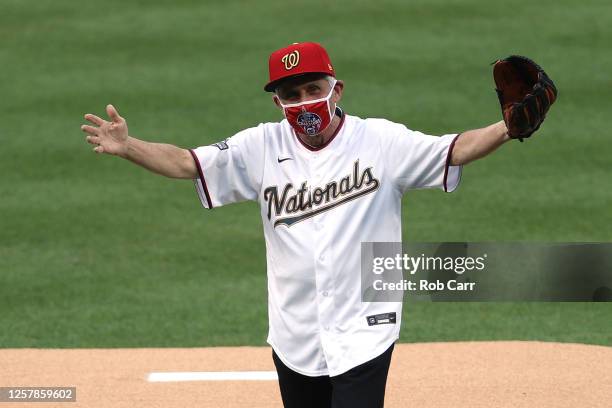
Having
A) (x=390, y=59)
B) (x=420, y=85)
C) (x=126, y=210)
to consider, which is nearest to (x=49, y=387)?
(x=126, y=210)

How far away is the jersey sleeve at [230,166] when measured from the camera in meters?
4.65

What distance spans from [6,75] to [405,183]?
11095 millimetres

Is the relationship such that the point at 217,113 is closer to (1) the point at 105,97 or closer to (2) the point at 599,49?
(1) the point at 105,97

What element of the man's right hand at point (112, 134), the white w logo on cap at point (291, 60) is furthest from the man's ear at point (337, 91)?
the man's right hand at point (112, 134)

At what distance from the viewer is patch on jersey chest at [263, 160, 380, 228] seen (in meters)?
4.49

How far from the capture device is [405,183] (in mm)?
4559

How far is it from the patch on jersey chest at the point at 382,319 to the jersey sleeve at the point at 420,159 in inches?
19.8

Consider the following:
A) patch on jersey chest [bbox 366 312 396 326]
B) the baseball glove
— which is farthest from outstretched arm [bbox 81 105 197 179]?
the baseball glove

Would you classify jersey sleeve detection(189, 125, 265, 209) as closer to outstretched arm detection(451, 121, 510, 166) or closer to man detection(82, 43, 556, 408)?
man detection(82, 43, 556, 408)

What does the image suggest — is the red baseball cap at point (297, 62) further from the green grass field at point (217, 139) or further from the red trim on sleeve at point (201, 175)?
the green grass field at point (217, 139)

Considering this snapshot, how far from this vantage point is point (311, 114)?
4477 millimetres

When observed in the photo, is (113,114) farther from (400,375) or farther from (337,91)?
(400,375)

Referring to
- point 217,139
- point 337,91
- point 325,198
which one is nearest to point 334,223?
point 325,198

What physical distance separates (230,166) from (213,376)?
8.49ft
